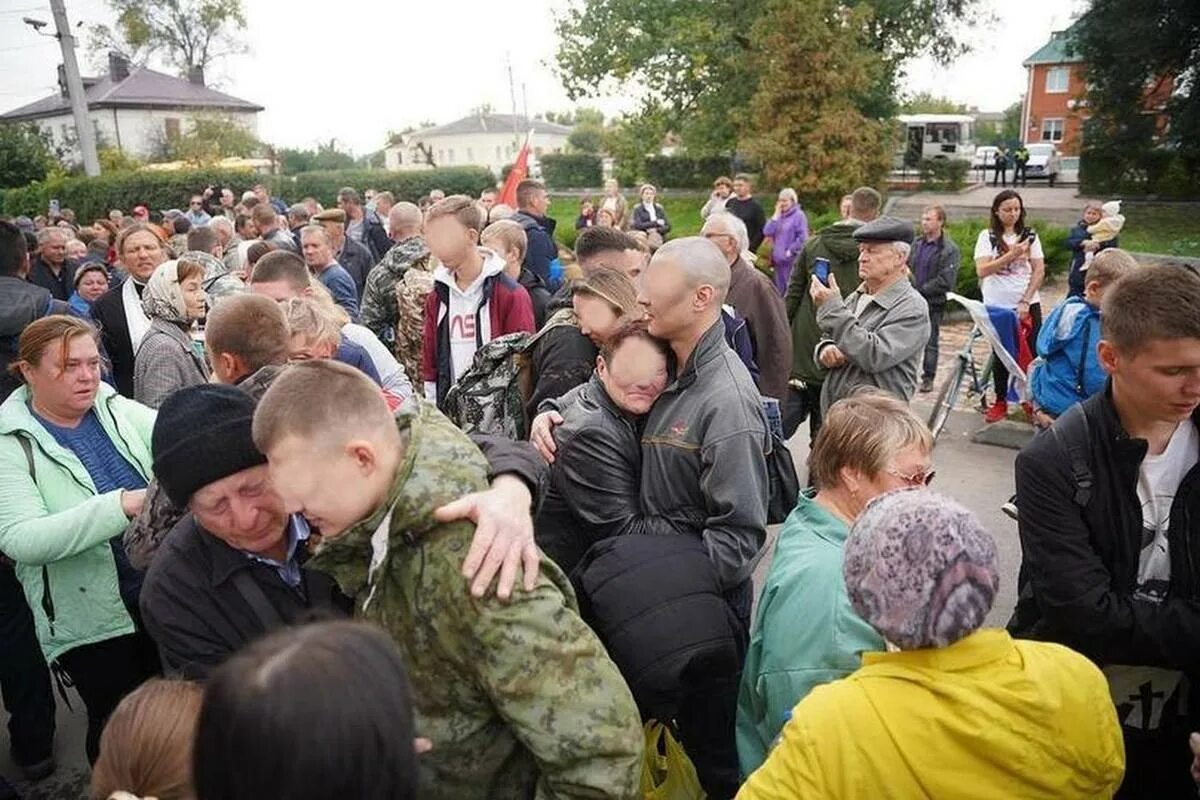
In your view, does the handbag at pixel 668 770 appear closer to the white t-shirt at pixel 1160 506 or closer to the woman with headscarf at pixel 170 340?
the white t-shirt at pixel 1160 506

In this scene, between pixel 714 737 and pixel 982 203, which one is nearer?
pixel 714 737

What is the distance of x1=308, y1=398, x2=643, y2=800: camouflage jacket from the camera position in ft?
5.29

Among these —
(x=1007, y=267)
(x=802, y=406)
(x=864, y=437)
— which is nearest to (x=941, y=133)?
(x=1007, y=267)

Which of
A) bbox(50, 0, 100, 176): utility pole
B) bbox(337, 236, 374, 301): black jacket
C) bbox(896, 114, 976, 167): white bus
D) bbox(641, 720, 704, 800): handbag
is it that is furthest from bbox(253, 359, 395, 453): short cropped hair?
bbox(896, 114, 976, 167): white bus

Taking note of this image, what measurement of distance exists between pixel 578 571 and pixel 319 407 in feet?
3.90

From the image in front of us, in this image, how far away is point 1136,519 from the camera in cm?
230

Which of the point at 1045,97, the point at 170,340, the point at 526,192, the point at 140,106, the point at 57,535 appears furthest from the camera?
the point at 1045,97

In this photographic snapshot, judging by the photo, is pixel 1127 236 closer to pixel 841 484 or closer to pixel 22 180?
pixel 841 484

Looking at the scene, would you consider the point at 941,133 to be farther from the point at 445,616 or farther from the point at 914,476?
the point at 445,616

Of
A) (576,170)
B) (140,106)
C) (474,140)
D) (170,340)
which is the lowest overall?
(170,340)

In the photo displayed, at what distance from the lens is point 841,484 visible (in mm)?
2398

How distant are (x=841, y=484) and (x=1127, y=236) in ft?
68.2

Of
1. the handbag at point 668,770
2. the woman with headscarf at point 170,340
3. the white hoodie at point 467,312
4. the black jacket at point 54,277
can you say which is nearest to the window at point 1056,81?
the black jacket at point 54,277

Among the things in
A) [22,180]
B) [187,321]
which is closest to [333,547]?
[187,321]
